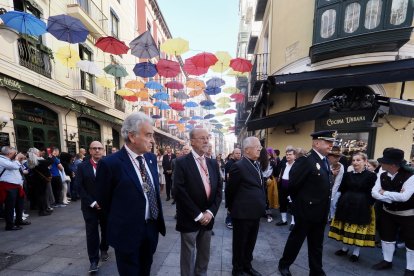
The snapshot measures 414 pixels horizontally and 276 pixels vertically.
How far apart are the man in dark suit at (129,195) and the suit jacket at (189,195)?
0.52 meters

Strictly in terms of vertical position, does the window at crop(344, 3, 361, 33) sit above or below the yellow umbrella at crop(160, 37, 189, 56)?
above

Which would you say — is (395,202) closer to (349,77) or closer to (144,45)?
(349,77)

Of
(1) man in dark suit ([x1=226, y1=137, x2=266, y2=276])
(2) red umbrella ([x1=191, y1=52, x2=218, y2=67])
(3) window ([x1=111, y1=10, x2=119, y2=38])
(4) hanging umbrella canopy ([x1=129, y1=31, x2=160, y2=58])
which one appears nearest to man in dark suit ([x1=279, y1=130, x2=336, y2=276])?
(1) man in dark suit ([x1=226, y1=137, x2=266, y2=276])

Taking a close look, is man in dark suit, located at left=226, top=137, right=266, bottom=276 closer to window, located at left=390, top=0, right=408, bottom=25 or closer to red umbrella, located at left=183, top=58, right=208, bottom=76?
red umbrella, located at left=183, top=58, right=208, bottom=76

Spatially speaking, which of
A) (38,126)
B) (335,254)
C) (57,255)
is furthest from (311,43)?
(38,126)

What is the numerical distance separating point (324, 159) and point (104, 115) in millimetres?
12000

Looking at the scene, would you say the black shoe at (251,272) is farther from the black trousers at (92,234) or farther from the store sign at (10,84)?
the store sign at (10,84)

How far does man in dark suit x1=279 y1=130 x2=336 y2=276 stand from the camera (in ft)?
9.19

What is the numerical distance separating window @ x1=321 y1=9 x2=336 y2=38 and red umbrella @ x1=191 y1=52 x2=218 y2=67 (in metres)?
4.00

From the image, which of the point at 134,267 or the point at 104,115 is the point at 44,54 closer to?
the point at 104,115

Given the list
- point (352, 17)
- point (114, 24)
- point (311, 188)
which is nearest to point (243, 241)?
point (311, 188)

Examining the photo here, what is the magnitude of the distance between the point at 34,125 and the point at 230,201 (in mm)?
9336

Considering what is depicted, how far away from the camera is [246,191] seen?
2.85 m

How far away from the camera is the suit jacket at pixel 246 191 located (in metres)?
2.80
